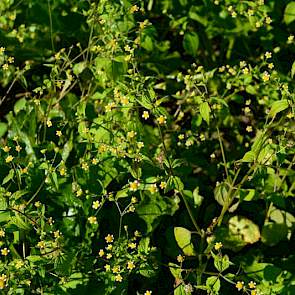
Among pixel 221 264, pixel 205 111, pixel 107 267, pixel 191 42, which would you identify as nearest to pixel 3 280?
pixel 107 267

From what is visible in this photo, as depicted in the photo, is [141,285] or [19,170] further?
[141,285]

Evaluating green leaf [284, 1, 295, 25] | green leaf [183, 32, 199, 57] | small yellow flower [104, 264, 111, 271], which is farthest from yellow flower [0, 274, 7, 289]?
green leaf [284, 1, 295, 25]

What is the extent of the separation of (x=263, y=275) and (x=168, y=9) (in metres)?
1.58

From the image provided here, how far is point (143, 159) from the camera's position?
A: 2.27 metres

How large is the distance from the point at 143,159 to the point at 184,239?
42cm

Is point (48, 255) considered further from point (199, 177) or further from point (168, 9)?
point (168, 9)

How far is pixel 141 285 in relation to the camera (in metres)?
2.64

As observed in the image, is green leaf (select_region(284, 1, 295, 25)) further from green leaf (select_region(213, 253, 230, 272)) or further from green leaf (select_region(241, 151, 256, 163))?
green leaf (select_region(213, 253, 230, 272))

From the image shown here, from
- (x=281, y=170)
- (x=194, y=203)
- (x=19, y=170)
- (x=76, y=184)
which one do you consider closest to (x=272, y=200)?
(x=281, y=170)

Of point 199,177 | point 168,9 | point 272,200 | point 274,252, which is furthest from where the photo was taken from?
point 168,9

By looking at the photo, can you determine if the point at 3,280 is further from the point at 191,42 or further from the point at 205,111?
the point at 191,42

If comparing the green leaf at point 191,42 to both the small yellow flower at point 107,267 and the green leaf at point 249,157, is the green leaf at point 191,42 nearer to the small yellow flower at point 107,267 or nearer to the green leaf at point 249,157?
the green leaf at point 249,157

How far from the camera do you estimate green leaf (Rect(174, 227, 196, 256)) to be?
2.46m

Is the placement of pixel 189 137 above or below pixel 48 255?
above
